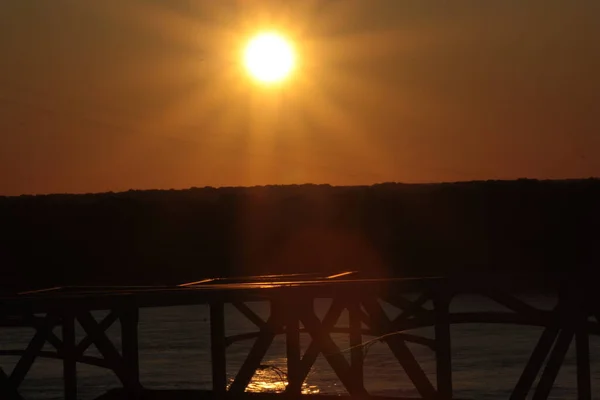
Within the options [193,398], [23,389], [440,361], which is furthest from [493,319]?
[23,389]

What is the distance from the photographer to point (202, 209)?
116750 millimetres

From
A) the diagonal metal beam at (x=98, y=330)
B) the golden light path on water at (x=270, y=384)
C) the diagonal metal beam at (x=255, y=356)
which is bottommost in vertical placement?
the diagonal metal beam at (x=255, y=356)

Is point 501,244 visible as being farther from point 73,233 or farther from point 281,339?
point 281,339

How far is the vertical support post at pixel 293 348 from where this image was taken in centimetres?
1350

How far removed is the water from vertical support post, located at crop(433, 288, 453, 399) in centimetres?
705

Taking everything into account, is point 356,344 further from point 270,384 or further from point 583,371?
point 270,384

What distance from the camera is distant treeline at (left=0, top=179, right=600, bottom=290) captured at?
9844cm

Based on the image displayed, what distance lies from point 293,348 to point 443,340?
180cm

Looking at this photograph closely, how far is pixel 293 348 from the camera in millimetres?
14195

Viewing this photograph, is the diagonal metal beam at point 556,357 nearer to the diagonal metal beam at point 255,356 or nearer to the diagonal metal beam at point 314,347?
the diagonal metal beam at point 314,347

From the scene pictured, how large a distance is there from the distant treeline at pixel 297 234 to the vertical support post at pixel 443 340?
3074 inches

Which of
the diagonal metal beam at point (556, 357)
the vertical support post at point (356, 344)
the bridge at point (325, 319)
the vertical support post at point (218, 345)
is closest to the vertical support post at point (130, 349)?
the bridge at point (325, 319)

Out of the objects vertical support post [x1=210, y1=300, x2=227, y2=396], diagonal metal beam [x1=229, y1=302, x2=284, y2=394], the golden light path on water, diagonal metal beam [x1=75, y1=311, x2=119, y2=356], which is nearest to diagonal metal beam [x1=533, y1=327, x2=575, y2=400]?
diagonal metal beam [x1=229, y1=302, x2=284, y2=394]

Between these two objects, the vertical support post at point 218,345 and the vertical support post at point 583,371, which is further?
the vertical support post at point 583,371
